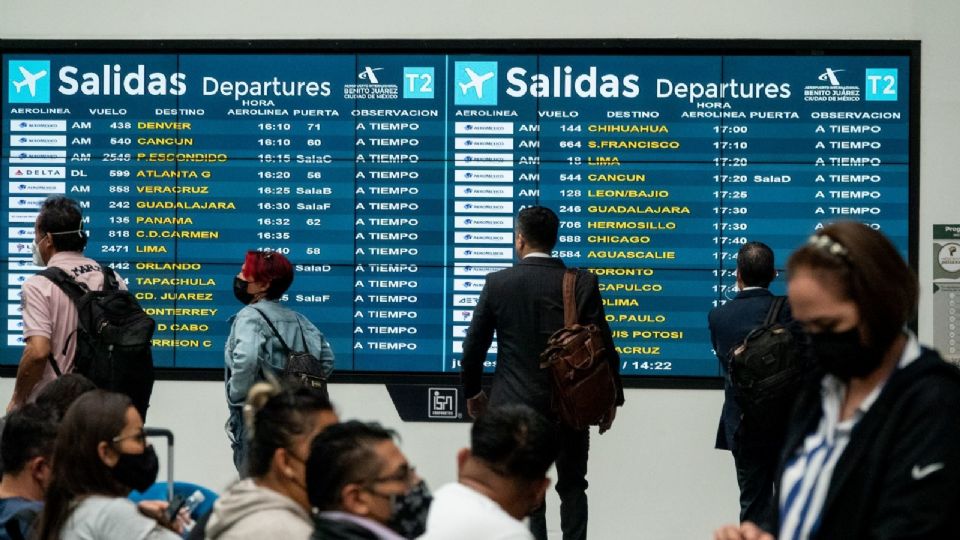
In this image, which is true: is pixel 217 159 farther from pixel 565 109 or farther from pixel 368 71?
pixel 565 109

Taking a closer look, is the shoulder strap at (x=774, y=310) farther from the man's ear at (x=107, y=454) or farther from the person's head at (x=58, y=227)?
the man's ear at (x=107, y=454)

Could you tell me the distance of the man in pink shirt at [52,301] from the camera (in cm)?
526

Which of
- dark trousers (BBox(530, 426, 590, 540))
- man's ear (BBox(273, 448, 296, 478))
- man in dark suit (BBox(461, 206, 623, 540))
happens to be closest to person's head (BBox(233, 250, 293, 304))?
man in dark suit (BBox(461, 206, 623, 540))

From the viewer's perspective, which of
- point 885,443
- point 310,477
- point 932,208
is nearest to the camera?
point 885,443

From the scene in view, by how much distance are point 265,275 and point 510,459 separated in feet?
10.3

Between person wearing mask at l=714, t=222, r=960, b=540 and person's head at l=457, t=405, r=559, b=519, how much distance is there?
64 cm

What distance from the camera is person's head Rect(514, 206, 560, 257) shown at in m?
5.73

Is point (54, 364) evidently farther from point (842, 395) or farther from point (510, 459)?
point (842, 395)

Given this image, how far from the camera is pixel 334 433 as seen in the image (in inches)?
112

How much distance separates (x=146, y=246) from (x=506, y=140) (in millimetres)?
1981

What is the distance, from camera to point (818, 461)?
7.77ft

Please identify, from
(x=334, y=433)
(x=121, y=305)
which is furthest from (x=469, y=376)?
(x=334, y=433)

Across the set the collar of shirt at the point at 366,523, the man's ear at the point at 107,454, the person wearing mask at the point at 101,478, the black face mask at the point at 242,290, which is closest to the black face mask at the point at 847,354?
the collar of shirt at the point at 366,523

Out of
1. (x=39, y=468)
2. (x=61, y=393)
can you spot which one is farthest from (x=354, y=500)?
(x=61, y=393)
